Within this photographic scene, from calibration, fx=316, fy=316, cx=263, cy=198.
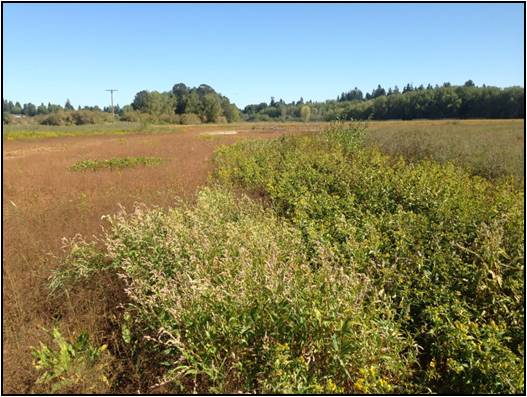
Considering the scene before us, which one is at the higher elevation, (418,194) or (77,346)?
(418,194)

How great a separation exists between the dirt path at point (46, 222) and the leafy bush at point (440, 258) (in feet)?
8.61

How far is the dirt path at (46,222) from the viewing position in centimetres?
299

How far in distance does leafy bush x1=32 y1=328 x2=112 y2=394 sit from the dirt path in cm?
20

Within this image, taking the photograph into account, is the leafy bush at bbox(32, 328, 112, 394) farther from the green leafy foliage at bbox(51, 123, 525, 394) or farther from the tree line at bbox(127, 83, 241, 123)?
the tree line at bbox(127, 83, 241, 123)

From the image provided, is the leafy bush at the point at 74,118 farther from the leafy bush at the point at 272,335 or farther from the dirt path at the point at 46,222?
the leafy bush at the point at 272,335

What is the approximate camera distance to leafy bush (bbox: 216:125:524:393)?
7.44ft

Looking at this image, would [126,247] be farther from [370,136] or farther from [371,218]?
[370,136]

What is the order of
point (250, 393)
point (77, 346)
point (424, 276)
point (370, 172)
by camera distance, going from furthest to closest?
point (370, 172)
point (424, 276)
point (77, 346)
point (250, 393)

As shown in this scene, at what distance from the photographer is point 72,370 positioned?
2426 millimetres

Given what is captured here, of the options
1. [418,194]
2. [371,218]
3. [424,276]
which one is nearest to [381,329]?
[424,276]

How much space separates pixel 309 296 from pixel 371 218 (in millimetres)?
2376

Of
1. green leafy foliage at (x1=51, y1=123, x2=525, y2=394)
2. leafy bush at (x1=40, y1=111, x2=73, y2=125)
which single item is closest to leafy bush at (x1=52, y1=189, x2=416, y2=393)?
green leafy foliage at (x1=51, y1=123, x2=525, y2=394)

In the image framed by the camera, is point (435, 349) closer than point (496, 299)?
Yes

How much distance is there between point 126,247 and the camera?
3.66 meters
